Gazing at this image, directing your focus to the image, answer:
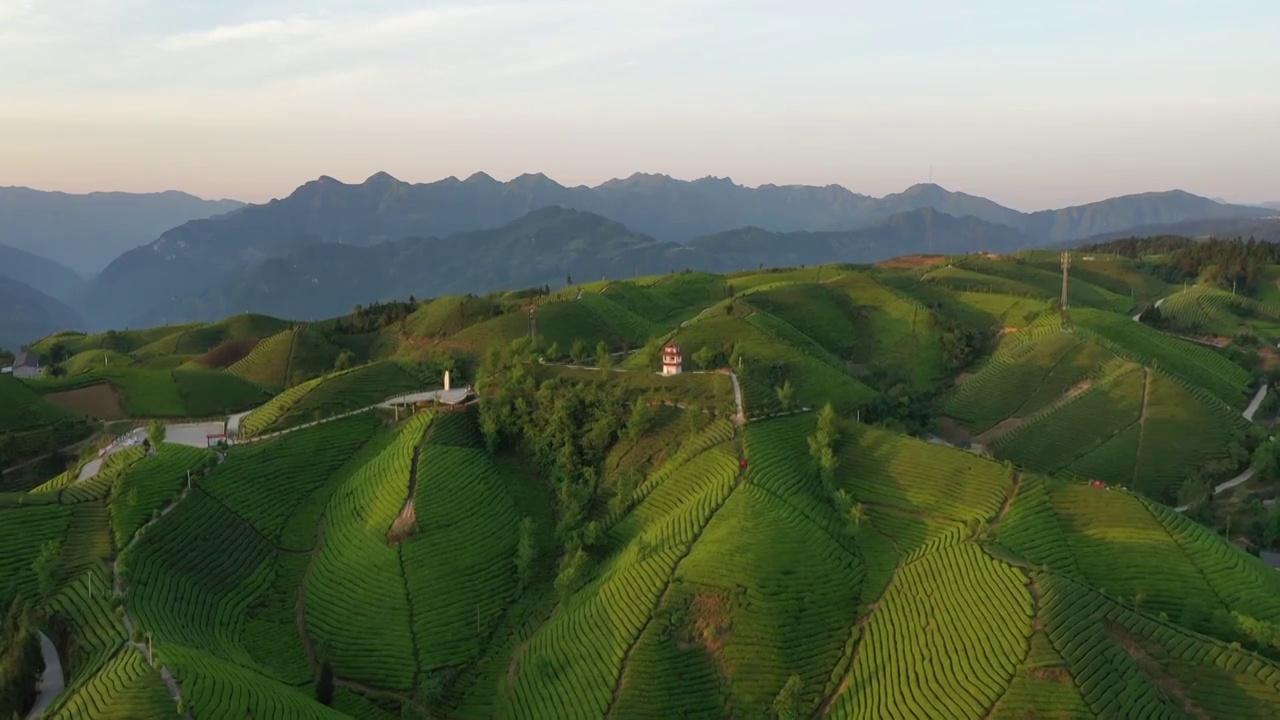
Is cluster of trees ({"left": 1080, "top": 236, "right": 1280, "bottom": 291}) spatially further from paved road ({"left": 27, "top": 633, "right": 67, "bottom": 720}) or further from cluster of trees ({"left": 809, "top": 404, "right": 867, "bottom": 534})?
paved road ({"left": 27, "top": 633, "right": 67, "bottom": 720})

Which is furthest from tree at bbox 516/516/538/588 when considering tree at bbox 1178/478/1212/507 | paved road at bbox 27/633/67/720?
tree at bbox 1178/478/1212/507

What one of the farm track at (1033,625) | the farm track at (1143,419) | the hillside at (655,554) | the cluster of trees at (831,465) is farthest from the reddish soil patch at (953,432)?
the farm track at (1033,625)

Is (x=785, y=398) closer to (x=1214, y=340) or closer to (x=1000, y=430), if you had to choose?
(x=1000, y=430)

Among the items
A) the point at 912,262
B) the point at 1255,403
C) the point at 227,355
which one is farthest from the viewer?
the point at 912,262

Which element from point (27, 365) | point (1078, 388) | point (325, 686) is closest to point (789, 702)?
point (325, 686)

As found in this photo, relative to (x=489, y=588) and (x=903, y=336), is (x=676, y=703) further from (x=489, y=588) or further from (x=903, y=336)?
(x=903, y=336)

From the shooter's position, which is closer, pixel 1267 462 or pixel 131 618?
pixel 131 618
